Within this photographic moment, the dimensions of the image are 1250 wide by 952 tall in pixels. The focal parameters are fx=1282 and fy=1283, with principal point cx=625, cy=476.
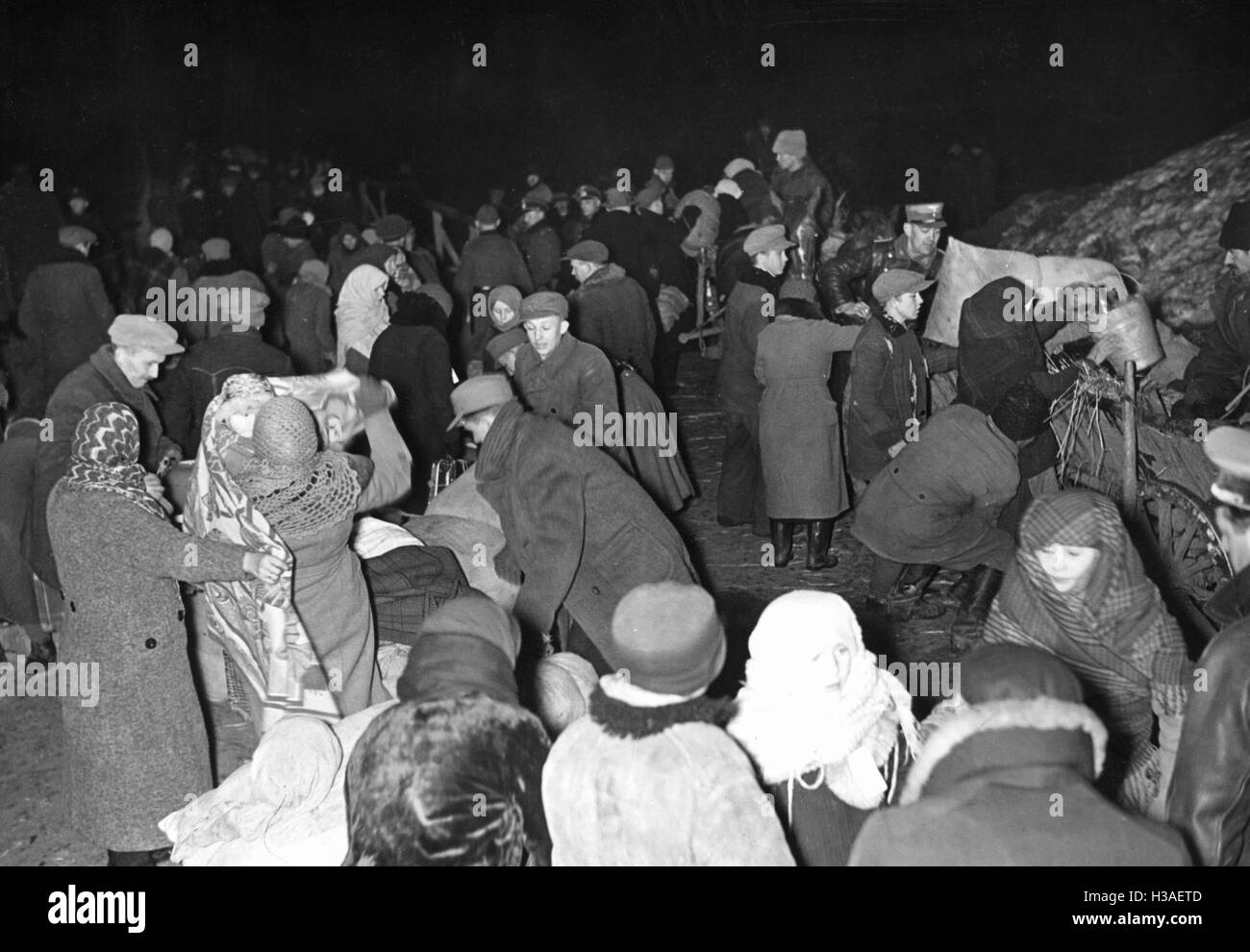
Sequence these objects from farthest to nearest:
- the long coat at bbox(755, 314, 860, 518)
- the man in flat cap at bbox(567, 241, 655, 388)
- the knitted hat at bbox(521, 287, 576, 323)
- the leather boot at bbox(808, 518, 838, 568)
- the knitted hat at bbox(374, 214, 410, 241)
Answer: the knitted hat at bbox(374, 214, 410, 241)
the man in flat cap at bbox(567, 241, 655, 388)
the leather boot at bbox(808, 518, 838, 568)
the long coat at bbox(755, 314, 860, 518)
the knitted hat at bbox(521, 287, 576, 323)

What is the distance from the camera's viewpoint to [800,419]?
7.55 m

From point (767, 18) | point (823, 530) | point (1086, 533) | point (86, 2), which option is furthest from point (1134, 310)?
point (767, 18)

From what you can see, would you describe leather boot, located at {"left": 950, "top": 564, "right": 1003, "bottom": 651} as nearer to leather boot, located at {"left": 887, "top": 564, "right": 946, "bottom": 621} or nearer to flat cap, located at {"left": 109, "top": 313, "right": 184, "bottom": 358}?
leather boot, located at {"left": 887, "top": 564, "right": 946, "bottom": 621}

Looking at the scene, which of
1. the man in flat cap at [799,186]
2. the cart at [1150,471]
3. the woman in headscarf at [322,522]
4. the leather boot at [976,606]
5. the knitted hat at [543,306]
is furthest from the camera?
the man in flat cap at [799,186]

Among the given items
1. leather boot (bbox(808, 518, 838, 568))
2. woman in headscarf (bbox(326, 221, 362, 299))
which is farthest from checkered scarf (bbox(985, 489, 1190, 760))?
woman in headscarf (bbox(326, 221, 362, 299))

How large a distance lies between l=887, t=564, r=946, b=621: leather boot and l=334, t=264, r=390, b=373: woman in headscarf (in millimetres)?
3638

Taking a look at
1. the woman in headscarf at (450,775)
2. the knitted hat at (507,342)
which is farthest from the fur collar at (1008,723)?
the knitted hat at (507,342)

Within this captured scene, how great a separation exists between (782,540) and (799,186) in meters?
7.11

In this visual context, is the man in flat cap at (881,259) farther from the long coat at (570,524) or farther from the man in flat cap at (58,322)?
the man in flat cap at (58,322)

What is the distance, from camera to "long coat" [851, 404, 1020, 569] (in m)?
6.39

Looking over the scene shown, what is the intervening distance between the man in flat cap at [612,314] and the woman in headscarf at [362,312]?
131cm

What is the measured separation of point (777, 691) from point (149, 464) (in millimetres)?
3834

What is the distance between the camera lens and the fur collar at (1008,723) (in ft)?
8.75
